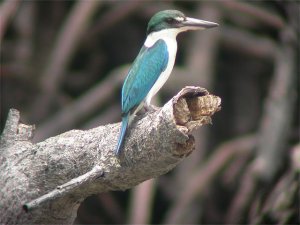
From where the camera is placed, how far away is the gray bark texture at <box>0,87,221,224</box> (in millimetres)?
3379

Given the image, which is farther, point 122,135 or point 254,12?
point 254,12

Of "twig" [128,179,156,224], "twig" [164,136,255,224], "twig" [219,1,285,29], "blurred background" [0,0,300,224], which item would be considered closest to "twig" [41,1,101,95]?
"blurred background" [0,0,300,224]

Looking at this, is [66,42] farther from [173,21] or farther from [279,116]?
[173,21]

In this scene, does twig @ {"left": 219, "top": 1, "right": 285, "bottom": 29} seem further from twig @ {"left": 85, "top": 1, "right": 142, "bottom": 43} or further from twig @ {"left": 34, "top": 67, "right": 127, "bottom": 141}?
twig @ {"left": 34, "top": 67, "right": 127, "bottom": 141}

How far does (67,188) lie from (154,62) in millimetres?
1104

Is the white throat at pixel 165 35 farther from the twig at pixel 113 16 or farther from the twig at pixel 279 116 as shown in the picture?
the twig at pixel 113 16

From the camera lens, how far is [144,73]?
4.36 m

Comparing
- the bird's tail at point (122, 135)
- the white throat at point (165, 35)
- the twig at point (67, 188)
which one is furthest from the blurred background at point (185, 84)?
the twig at point (67, 188)

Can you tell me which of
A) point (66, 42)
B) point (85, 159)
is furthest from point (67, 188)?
point (66, 42)

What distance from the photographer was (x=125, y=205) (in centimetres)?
854

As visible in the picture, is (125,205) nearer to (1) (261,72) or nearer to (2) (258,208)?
(1) (261,72)

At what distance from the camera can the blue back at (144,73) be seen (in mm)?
4227

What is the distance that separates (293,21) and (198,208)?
2.01m

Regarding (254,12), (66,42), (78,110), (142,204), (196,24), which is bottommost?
(142,204)
